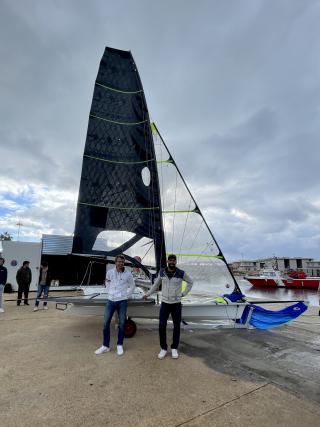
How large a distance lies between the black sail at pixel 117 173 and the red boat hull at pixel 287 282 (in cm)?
3629

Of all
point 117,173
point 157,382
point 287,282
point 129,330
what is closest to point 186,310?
point 129,330

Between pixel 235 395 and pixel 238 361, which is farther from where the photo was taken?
pixel 238 361

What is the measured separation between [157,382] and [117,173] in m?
5.24

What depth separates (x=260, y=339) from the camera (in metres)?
4.97

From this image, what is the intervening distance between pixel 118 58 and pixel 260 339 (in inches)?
329

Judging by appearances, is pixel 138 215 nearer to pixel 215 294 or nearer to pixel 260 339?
pixel 215 294

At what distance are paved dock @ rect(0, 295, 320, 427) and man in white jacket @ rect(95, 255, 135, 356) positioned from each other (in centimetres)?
20

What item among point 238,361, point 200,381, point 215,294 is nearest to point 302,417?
point 200,381

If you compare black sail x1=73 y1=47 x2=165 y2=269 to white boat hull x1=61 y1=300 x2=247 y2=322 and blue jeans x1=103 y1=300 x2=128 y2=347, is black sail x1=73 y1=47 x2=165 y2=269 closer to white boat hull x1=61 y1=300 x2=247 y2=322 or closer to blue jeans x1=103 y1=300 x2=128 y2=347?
white boat hull x1=61 y1=300 x2=247 y2=322

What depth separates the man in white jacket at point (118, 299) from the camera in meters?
4.01

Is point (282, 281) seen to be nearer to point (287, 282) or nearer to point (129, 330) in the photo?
point (287, 282)

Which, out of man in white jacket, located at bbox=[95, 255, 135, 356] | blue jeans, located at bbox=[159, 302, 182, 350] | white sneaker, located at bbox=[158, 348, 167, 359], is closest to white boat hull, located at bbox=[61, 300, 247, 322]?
man in white jacket, located at bbox=[95, 255, 135, 356]

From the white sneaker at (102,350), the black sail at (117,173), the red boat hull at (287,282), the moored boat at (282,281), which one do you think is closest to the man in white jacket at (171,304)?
the white sneaker at (102,350)

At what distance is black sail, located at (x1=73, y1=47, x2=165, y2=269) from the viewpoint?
6840 mm
